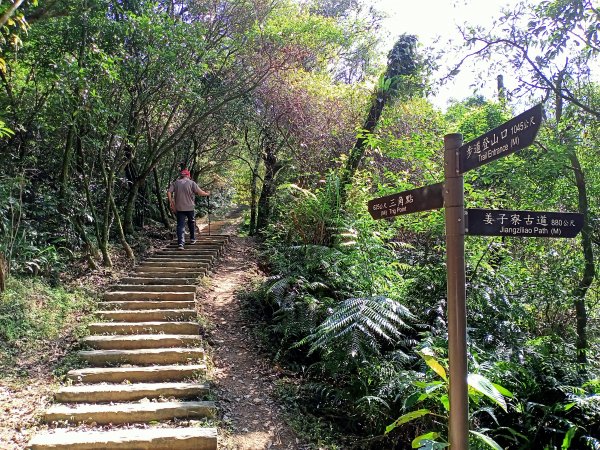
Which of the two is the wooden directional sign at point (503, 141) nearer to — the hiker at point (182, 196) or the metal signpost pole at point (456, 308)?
the metal signpost pole at point (456, 308)

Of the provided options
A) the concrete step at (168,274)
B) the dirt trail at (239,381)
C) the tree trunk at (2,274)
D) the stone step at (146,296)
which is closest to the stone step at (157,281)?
the concrete step at (168,274)

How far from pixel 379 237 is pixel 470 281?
164 cm

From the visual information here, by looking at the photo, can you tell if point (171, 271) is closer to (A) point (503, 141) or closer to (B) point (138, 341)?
(B) point (138, 341)

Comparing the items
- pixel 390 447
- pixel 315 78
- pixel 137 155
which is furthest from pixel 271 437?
pixel 137 155

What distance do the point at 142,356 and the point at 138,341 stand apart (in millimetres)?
377

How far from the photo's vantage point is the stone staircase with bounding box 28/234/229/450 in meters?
4.19

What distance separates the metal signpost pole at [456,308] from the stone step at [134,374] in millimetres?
3789

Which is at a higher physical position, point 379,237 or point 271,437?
point 379,237

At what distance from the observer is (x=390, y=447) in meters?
4.27

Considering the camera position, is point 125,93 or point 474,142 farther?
point 125,93

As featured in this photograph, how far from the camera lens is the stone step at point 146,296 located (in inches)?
301

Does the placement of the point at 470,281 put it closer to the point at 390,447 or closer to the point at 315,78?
the point at 390,447

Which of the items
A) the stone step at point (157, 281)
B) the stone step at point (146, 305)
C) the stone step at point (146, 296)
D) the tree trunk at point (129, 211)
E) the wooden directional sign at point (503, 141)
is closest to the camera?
the wooden directional sign at point (503, 141)

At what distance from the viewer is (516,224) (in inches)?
104
